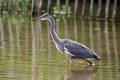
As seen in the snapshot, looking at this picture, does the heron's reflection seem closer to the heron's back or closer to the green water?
the green water

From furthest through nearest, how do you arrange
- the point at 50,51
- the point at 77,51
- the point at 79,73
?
the point at 50,51 < the point at 77,51 < the point at 79,73

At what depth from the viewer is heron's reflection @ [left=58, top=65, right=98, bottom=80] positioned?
42.0 ft

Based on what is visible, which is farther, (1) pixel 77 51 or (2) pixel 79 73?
(1) pixel 77 51

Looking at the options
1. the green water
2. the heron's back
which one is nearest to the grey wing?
the heron's back

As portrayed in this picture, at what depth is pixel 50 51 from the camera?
16.7 m

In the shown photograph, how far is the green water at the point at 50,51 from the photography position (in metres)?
13.1

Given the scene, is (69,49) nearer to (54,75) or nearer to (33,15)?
(54,75)

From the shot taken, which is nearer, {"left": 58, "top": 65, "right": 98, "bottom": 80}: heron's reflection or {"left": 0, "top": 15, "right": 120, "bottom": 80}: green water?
{"left": 58, "top": 65, "right": 98, "bottom": 80}: heron's reflection

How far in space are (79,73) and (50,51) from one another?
321cm

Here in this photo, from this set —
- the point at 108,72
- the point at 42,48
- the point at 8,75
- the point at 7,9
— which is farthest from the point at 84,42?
the point at 7,9

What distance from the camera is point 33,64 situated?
14.4m

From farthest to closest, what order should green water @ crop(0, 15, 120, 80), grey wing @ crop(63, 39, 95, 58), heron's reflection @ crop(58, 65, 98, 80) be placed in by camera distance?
grey wing @ crop(63, 39, 95, 58) → green water @ crop(0, 15, 120, 80) → heron's reflection @ crop(58, 65, 98, 80)

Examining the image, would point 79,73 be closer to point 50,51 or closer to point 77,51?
point 77,51

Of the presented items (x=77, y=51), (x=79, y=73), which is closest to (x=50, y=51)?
(x=77, y=51)
